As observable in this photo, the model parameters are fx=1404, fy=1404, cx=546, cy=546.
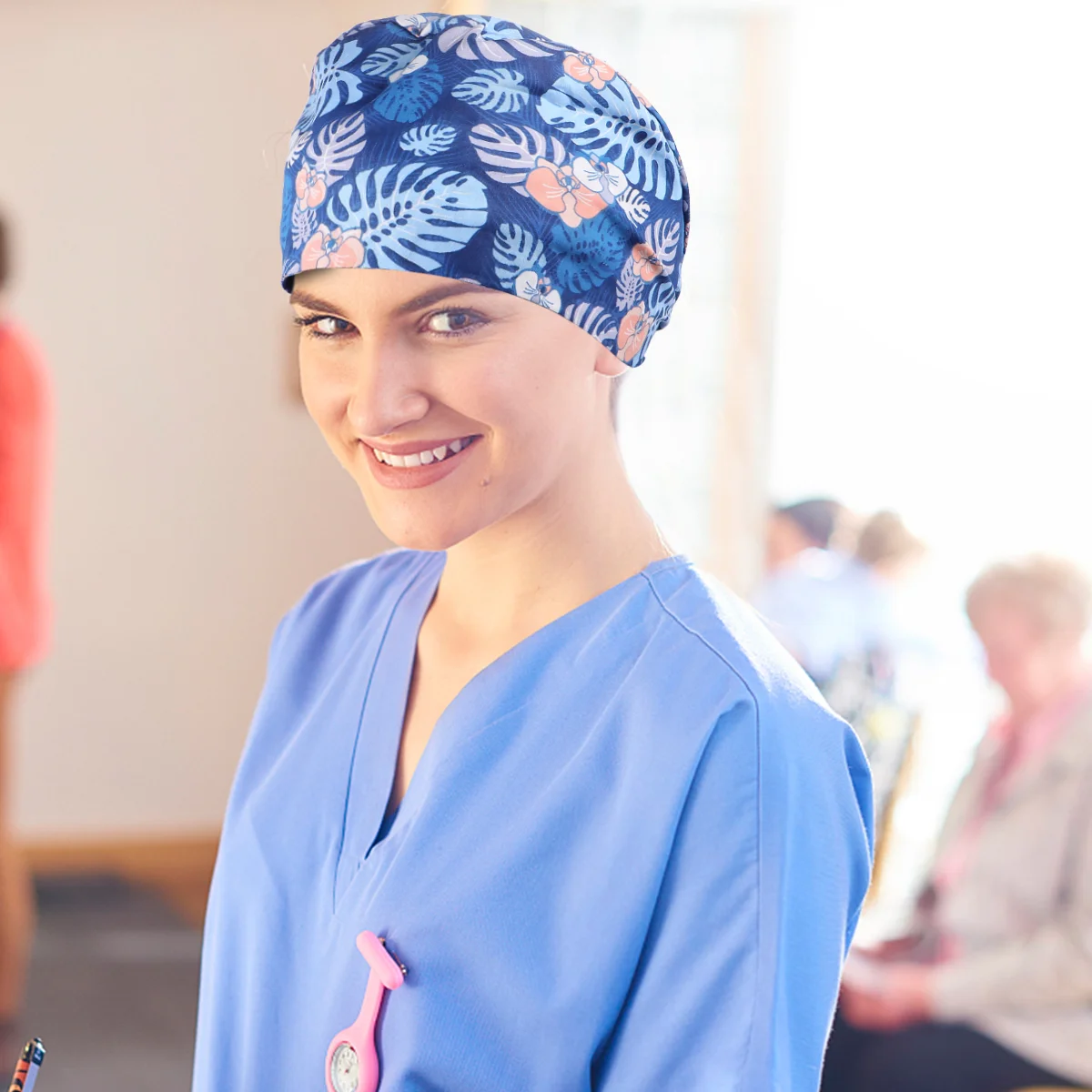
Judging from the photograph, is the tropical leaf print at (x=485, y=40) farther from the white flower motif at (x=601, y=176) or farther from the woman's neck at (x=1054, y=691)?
the woman's neck at (x=1054, y=691)

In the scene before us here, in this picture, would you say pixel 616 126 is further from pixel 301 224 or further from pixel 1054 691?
pixel 1054 691

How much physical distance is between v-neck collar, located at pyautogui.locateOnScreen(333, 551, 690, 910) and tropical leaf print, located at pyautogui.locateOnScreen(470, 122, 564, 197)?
0.25 meters

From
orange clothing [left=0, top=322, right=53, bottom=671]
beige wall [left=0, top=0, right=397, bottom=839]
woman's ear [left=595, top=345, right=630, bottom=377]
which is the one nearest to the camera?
woman's ear [left=595, top=345, right=630, bottom=377]

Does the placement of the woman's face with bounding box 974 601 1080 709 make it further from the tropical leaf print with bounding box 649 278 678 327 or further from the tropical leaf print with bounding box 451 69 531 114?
the tropical leaf print with bounding box 451 69 531 114

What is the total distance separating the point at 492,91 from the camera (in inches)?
29.9

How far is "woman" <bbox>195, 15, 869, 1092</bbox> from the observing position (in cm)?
75

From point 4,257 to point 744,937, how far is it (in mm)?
2749

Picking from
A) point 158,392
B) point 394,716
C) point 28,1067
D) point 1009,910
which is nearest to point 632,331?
point 394,716

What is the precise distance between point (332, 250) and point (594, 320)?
0.50 ft

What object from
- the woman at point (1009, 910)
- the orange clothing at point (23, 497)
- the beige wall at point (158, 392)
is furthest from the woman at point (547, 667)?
the beige wall at point (158, 392)

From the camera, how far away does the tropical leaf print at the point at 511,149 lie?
0.76 meters

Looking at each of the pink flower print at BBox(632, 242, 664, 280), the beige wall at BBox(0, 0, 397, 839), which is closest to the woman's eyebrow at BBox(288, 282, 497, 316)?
the pink flower print at BBox(632, 242, 664, 280)

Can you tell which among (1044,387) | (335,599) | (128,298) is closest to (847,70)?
(1044,387)

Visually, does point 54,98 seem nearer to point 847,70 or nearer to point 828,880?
point 847,70
